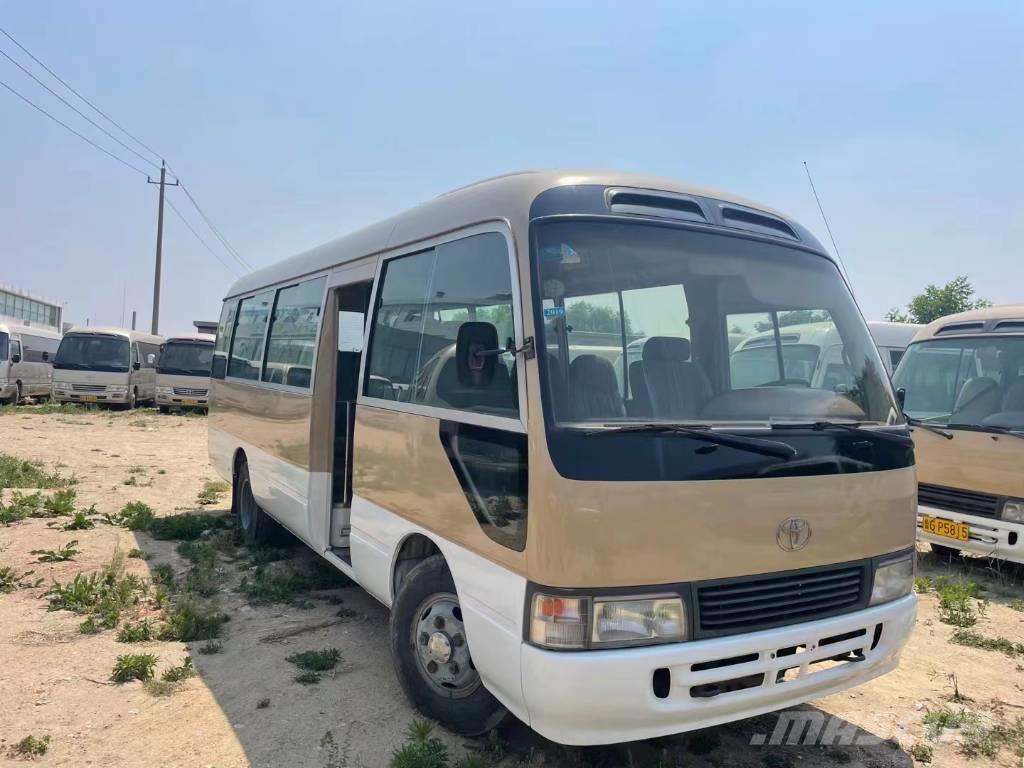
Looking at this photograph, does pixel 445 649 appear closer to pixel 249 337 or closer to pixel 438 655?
Result: pixel 438 655

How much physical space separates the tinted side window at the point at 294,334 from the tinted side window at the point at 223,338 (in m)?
1.81

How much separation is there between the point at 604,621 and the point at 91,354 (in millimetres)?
24579

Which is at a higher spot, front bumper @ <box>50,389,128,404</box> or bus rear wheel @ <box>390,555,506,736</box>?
A: front bumper @ <box>50,389,128,404</box>

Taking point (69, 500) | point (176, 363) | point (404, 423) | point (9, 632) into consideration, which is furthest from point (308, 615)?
point (176, 363)

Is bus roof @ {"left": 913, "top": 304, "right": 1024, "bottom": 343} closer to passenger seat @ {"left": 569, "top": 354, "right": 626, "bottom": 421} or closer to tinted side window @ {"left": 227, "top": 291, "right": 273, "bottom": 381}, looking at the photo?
passenger seat @ {"left": 569, "top": 354, "right": 626, "bottom": 421}

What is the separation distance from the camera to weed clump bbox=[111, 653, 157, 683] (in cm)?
449

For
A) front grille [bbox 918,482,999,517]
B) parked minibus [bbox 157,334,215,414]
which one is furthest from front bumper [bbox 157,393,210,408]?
front grille [bbox 918,482,999,517]

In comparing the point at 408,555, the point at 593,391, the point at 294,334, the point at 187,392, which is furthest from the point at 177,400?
the point at 593,391

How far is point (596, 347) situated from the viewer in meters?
3.30

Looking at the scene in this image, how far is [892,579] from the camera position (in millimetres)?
3645

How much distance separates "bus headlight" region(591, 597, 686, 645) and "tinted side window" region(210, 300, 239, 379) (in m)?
6.72

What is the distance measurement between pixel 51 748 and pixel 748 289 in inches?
159

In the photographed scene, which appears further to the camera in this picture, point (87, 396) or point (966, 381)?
point (87, 396)

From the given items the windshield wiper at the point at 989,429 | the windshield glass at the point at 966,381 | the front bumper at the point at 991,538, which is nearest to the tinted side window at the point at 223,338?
the windshield glass at the point at 966,381
